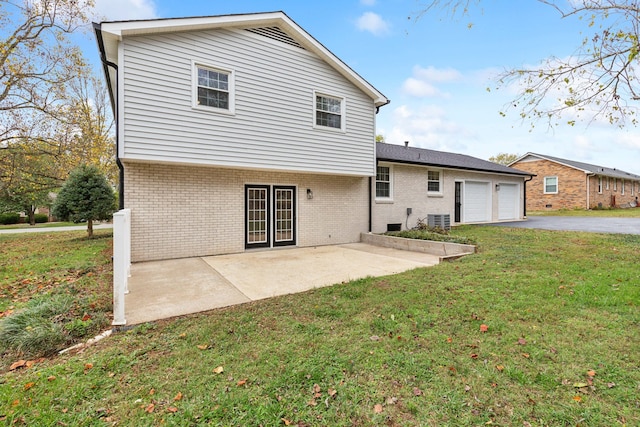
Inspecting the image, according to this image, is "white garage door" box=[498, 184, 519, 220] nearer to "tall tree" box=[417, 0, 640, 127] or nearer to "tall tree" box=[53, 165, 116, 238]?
"tall tree" box=[417, 0, 640, 127]

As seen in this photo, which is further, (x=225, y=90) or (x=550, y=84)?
(x=225, y=90)

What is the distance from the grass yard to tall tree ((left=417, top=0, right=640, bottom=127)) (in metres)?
3.33

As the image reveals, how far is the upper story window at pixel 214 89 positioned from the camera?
783cm

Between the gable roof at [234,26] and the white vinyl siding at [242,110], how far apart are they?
191 mm

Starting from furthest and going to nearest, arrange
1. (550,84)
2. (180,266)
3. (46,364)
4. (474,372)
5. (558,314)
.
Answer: (180,266) < (550,84) < (558,314) < (46,364) < (474,372)

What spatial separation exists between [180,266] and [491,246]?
882 centimetres

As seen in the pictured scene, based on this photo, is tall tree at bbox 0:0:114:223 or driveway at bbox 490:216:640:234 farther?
tall tree at bbox 0:0:114:223

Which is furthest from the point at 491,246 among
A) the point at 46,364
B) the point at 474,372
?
the point at 46,364

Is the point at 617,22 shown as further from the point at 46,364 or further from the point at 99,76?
the point at 99,76

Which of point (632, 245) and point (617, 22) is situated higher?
point (617, 22)

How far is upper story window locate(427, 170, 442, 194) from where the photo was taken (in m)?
14.3

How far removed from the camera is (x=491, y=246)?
9.07 m

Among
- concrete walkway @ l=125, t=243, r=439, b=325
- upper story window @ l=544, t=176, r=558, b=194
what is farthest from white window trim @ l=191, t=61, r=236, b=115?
upper story window @ l=544, t=176, r=558, b=194

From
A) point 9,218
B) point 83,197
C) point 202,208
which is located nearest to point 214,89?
point 202,208
